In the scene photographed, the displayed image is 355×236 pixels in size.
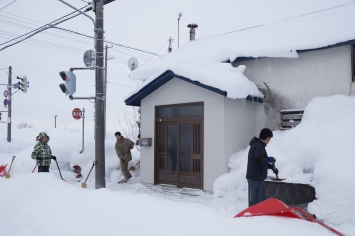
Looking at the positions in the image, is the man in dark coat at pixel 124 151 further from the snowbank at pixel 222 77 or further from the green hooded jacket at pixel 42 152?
the green hooded jacket at pixel 42 152

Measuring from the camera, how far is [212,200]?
25.8 feet

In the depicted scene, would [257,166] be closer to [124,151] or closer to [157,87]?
[157,87]

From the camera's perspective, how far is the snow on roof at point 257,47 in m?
8.62

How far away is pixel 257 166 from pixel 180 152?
425 centimetres

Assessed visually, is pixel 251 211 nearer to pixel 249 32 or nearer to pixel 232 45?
pixel 232 45

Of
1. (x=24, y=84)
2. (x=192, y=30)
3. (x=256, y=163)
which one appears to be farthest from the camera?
(x=24, y=84)

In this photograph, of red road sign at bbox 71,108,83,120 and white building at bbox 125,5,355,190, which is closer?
white building at bbox 125,5,355,190

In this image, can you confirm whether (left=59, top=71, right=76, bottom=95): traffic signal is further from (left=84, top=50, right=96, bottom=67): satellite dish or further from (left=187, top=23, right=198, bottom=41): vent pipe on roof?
(left=187, top=23, right=198, bottom=41): vent pipe on roof

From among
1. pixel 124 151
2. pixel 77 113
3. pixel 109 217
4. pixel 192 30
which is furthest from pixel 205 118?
pixel 192 30

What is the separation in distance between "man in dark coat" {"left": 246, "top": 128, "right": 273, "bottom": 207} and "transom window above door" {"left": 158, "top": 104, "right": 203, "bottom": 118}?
12.4 ft

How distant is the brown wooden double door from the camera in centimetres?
920

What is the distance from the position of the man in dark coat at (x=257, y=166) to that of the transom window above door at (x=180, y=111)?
12.4 ft

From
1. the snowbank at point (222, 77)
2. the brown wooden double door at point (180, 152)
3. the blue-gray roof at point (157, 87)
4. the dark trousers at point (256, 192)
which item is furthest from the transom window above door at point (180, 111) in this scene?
the dark trousers at point (256, 192)

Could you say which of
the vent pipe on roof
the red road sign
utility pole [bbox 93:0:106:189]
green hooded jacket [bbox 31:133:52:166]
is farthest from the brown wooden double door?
the vent pipe on roof
